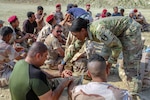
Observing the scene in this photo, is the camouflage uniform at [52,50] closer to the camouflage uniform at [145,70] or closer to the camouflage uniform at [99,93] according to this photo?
the camouflage uniform at [145,70]

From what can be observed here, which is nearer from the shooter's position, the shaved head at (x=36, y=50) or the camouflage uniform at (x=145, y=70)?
the shaved head at (x=36, y=50)

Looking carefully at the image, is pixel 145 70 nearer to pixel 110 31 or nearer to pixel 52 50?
pixel 110 31

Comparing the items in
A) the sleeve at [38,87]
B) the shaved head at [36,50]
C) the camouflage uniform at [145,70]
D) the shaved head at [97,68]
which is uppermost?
the shaved head at [36,50]

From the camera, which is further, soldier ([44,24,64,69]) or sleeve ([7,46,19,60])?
soldier ([44,24,64,69])

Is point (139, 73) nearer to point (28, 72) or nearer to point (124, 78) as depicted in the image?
point (124, 78)

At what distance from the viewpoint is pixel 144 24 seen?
11.5 m

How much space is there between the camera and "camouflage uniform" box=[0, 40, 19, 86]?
490 cm

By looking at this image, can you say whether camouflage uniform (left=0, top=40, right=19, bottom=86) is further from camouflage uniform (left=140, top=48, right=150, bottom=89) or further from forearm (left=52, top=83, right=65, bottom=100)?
camouflage uniform (left=140, top=48, right=150, bottom=89)

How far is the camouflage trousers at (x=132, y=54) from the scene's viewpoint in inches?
177

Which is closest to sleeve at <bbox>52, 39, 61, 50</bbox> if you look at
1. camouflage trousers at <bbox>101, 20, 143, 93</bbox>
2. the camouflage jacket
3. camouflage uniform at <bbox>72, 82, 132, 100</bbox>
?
camouflage trousers at <bbox>101, 20, 143, 93</bbox>

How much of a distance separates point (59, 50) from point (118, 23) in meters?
1.94

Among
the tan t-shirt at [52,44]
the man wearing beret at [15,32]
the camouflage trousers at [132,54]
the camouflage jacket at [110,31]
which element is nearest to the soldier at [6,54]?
the tan t-shirt at [52,44]

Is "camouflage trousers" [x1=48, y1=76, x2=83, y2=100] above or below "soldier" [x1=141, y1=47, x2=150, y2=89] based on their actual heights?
above

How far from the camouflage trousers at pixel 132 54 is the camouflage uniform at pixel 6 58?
1.75 meters
